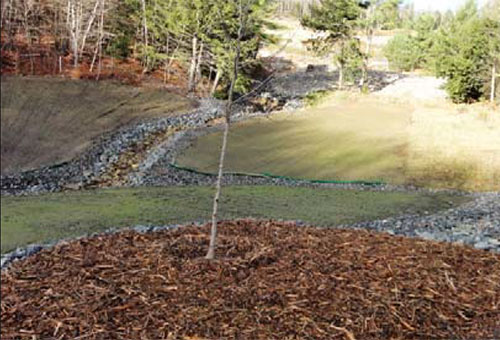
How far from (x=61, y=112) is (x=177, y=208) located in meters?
→ 8.31

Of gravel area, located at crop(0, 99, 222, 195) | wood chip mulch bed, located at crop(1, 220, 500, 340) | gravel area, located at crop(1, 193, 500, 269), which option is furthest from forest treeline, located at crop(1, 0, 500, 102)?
wood chip mulch bed, located at crop(1, 220, 500, 340)

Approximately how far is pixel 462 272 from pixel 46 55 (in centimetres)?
1208

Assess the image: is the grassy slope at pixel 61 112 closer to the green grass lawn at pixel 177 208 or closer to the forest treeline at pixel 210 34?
the forest treeline at pixel 210 34

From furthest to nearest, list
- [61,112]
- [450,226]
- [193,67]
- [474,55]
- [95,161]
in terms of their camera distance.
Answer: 1. [61,112]
2. [95,161]
3. [193,67]
4. [450,226]
5. [474,55]

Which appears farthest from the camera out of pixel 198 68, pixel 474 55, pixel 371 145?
pixel 198 68

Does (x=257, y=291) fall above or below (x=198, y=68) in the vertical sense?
below

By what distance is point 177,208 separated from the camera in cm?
546

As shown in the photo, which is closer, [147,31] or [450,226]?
[450,226]

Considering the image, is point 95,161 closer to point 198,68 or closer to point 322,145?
point 198,68

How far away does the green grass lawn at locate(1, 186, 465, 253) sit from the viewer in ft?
14.5

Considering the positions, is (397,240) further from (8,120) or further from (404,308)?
(8,120)

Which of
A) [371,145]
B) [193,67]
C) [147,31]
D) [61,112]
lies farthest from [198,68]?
[61,112]

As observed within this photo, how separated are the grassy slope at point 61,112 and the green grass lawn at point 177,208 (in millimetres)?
2565

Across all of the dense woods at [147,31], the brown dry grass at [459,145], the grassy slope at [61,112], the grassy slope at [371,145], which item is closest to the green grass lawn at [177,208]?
the grassy slope at [371,145]
